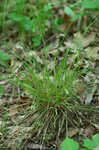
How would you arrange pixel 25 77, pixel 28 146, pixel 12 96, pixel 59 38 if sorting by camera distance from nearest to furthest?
1. pixel 28 146
2. pixel 25 77
3. pixel 12 96
4. pixel 59 38

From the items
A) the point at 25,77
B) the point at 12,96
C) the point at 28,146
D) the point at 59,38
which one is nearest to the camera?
the point at 28,146

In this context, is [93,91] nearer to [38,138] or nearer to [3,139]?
[38,138]

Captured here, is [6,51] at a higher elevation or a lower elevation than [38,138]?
higher

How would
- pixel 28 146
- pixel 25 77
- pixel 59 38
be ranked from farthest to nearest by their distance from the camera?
pixel 59 38 < pixel 25 77 < pixel 28 146

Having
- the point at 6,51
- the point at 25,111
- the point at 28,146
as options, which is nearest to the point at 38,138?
the point at 28,146

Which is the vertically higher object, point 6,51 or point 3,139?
point 6,51

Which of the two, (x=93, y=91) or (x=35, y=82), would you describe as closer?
(x=35, y=82)

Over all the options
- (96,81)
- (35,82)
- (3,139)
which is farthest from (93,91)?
(3,139)

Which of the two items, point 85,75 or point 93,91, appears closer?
point 85,75

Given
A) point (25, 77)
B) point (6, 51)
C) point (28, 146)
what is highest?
point (6, 51)

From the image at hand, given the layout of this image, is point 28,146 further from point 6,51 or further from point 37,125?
point 6,51
